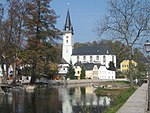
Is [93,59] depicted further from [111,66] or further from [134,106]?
[134,106]

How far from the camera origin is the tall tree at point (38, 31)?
49.0 metres

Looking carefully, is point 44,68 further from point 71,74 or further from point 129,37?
point 71,74

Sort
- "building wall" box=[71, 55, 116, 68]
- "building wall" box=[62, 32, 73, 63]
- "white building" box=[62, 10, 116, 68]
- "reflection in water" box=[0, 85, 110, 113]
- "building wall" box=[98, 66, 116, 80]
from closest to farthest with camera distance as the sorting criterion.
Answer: "reflection in water" box=[0, 85, 110, 113] → "building wall" box=[98, 66, 116, 80] → "building wall" box=[62, 32, 73, 63] → "white building" box=[62, 10, 116, 68] → "building wall" box=[71, 55, 116, 68]

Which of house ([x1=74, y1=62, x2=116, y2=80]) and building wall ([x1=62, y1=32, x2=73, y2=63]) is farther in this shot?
building wall ([x1=62, y1=32, x2=73, y2=63])

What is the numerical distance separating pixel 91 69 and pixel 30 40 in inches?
2833

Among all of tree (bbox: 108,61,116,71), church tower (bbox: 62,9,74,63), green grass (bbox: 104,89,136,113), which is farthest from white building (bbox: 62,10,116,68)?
green grass (bbox: 104,89,136,113)

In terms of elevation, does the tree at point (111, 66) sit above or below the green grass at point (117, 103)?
above

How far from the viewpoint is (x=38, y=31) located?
50.7 meters

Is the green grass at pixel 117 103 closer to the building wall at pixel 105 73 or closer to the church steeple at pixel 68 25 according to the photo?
the building wall at pixel 105 73

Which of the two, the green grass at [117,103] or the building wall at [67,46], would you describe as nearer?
the green grass at [117,103]

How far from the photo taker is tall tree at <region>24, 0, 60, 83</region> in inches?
1928

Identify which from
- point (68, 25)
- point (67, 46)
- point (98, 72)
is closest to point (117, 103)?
point (98, 72)

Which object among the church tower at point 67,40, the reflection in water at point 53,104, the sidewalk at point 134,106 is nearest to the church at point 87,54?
the church tower at point 67,40

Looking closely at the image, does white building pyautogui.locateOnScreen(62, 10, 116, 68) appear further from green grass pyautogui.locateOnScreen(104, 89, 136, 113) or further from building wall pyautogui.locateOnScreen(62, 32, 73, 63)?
green grass pyautogui.locateOnScreen(104, 89, 136, 113)
